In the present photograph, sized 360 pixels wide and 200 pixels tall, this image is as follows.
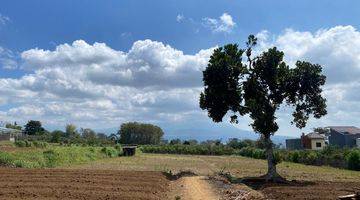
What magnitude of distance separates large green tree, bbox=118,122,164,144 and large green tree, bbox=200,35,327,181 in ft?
347

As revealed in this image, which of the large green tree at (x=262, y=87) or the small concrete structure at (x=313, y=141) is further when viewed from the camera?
the small concrete structure at (x=313, y=141)

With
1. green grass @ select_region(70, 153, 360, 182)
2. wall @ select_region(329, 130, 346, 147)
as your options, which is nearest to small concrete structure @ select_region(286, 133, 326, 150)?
wall @ select_region(329, 130, 346, 147)

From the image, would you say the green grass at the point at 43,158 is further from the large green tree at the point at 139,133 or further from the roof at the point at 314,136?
the large green tree at the point at 139,133

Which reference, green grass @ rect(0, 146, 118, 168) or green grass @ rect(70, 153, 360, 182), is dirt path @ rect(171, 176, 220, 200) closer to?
green grass @ rect(70, 153, 360, 182)

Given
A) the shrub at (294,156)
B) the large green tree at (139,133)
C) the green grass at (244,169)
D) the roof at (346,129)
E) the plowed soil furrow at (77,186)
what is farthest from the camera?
the large green tree at (139,133)

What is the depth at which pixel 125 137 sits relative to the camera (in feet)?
466

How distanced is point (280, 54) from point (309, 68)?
2182 mm

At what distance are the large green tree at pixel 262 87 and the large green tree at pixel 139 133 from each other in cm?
10562

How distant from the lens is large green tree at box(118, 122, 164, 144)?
142 meters

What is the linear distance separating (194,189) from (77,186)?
18.9 ft

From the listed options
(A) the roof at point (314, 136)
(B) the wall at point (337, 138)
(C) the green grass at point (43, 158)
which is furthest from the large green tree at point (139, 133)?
(C) the green grass at point (43, 158)

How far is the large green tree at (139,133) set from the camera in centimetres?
14212

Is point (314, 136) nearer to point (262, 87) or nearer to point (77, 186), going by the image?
point (262, 87)

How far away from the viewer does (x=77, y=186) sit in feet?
80.9
